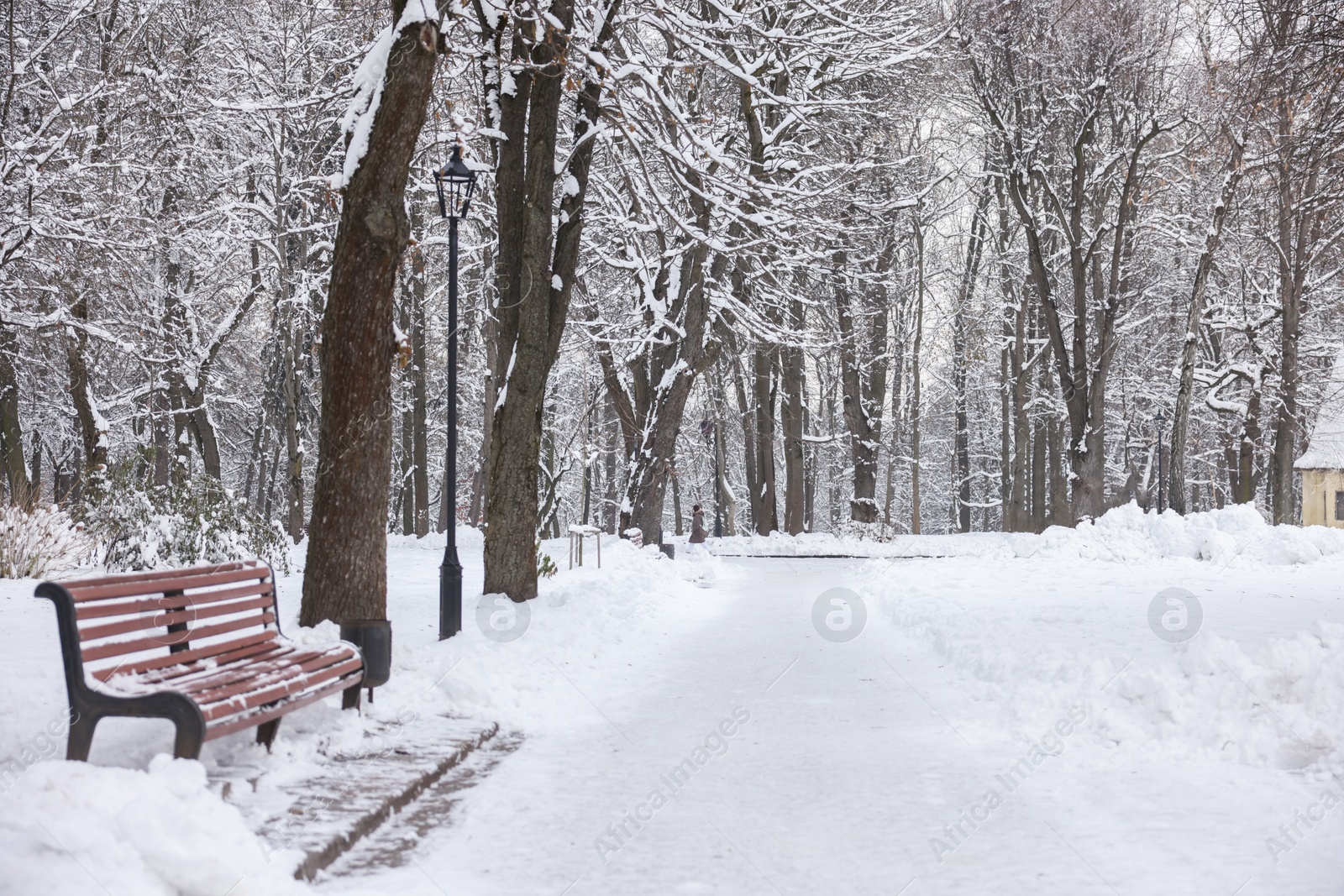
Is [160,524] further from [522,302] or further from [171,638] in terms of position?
[171,638]

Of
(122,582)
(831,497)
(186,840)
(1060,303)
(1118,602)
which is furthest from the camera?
(831,497)

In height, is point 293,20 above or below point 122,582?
above

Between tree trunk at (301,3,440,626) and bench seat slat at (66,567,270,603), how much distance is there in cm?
158

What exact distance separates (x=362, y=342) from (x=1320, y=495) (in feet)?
138

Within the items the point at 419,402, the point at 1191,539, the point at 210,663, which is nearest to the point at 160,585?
the point at 210,663

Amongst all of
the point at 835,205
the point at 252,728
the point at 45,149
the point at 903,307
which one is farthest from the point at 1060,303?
the point at 252,728

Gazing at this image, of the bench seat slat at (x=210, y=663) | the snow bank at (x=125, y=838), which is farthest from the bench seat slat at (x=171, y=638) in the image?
the snow bank at (x=125, y=838)

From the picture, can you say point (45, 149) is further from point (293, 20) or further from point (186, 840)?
point (186, 840)

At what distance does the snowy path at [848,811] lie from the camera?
4680 mm

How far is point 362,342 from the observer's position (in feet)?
27.5

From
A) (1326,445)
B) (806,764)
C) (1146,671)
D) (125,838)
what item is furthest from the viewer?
(1326,445)

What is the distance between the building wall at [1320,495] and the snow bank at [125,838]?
142ft

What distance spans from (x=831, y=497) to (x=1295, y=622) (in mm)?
50022

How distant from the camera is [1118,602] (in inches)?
525
